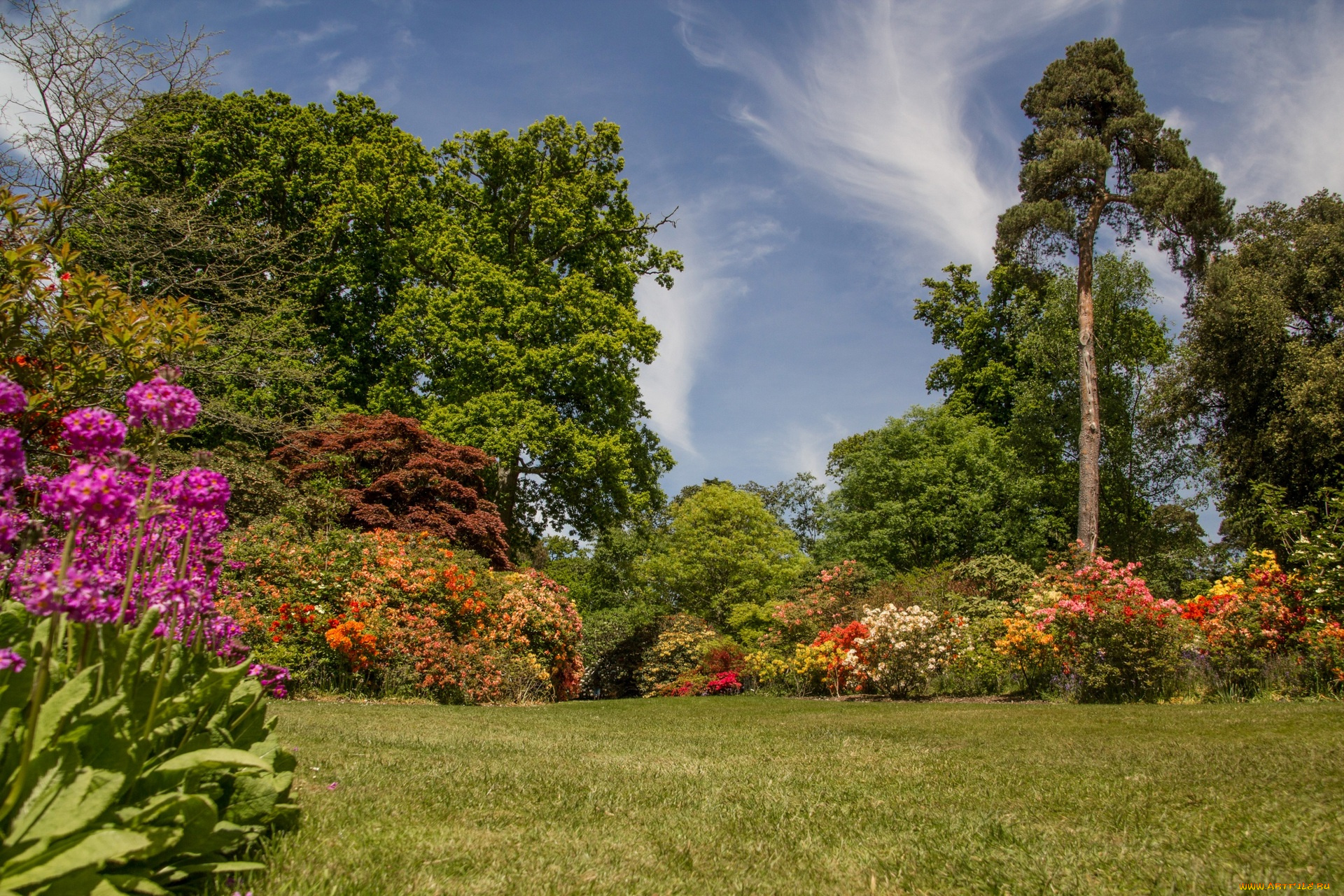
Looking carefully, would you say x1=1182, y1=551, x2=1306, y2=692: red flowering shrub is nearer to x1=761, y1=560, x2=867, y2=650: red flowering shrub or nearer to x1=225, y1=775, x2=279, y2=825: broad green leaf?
x1=761, y1=560, x2=867, y2=650: red flowering shrub

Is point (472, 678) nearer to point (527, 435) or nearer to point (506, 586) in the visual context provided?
point (506, 586)

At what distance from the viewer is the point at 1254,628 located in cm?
955

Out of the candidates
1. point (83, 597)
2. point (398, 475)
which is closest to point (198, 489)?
point (83, 597)

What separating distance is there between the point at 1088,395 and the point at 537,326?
44.2ft

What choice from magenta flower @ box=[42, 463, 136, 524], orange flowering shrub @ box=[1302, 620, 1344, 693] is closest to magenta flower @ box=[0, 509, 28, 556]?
magenta flower @ box=[42, 463, 136, 524]

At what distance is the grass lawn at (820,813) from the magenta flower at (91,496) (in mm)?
1182

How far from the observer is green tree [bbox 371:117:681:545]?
1812 cm

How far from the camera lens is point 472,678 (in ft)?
37.7

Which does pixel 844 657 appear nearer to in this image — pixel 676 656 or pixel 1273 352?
pixel 676 656

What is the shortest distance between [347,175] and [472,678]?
15.4 meters

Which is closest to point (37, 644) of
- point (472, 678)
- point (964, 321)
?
point (472, 678)

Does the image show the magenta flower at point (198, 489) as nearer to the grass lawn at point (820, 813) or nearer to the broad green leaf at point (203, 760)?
the broad green leaf at point (203, 760)

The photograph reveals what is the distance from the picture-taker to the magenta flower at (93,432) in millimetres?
2154

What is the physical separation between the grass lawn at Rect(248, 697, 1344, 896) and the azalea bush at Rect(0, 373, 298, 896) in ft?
0.98
